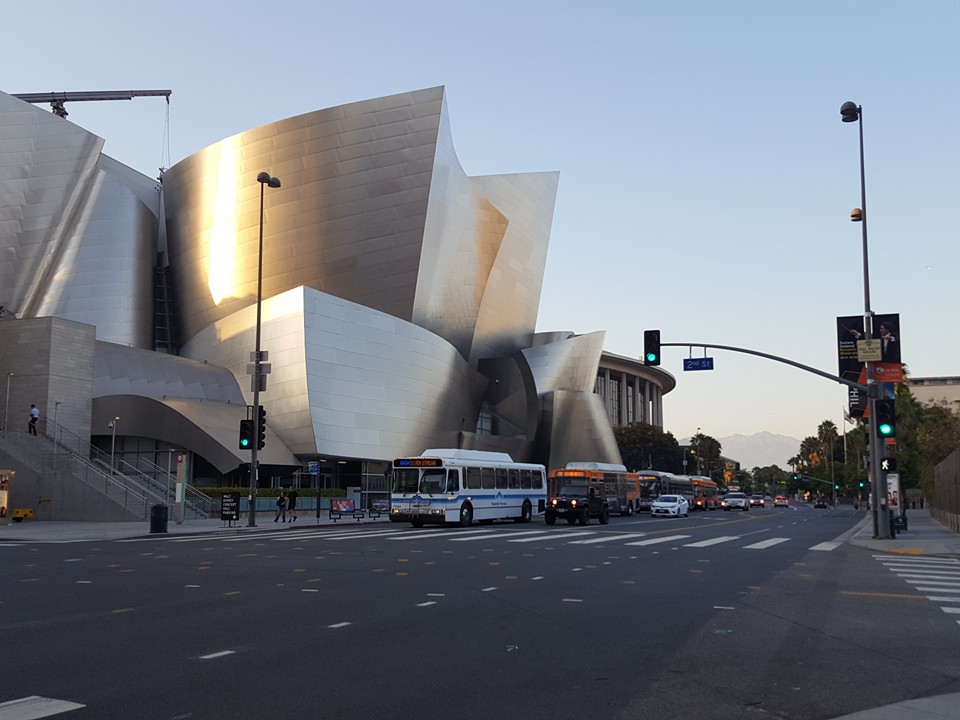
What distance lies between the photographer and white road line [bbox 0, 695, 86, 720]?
6.38m

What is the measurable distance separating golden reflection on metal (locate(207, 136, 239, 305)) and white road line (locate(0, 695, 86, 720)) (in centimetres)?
6606

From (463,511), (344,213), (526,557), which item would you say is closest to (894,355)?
(526,557)

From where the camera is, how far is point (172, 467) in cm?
5253

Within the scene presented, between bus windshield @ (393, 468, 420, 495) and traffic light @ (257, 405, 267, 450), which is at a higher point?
traffic light @ (257, 405, 267, 450)

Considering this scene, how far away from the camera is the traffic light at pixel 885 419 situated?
1110 inches

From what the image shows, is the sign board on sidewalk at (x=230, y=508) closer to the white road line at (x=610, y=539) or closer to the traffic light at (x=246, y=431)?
the traffic light at (x=246, y=431)

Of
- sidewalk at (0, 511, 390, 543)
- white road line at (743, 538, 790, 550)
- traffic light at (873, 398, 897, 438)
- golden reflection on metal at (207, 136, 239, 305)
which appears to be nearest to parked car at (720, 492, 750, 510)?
Answer: golden reflection on metal at (207, 136, 239, 305)

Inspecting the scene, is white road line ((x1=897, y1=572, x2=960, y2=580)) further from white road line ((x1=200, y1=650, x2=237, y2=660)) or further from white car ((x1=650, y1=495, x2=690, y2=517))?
white car ((x1=650, y1=495, x2=690, y2=517))

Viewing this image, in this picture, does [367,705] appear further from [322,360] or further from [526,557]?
[322,360]

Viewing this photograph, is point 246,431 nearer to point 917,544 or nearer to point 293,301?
point 293,301

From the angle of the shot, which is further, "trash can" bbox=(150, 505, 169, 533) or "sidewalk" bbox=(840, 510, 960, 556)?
"trash can" bbox=(150, 505, 169, 533)

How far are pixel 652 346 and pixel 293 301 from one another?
33.7 meters

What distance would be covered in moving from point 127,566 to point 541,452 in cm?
6215

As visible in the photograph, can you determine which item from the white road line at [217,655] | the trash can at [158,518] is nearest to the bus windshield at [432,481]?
the trash can at [158,518]
